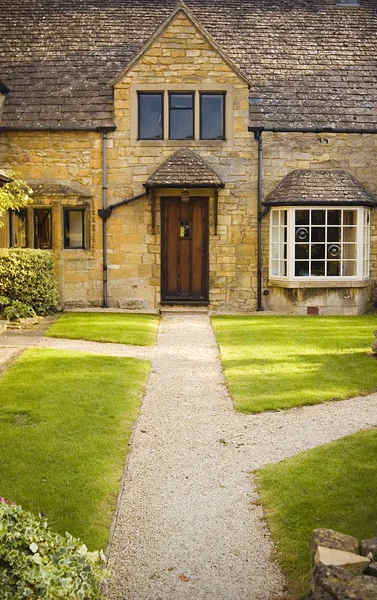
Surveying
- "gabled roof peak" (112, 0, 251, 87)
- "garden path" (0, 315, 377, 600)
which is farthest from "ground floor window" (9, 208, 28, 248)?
"garden path" (0, 315, 377, 600)

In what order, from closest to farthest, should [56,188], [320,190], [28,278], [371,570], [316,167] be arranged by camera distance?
[371,570] → [28,278] → [320,190] → [56,188] → [316,167]

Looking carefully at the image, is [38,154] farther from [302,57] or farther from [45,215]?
[302,57]

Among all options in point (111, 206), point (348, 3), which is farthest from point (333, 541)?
point (348, 3)

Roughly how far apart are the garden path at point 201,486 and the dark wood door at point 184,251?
303 inches

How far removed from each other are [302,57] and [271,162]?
→ 12.5ft

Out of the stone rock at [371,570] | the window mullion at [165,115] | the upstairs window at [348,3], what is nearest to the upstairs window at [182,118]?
the window mullion at [165,115]

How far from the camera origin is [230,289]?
19641mm

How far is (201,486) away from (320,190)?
13.5 meters

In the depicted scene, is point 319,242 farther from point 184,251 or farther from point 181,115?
point 181,115

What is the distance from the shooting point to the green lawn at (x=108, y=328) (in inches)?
579

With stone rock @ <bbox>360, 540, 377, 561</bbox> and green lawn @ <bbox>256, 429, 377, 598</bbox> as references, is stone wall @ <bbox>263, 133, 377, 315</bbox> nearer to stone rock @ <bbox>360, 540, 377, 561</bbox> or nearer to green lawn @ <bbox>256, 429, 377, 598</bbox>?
green lawn @ <bbox>256, 429, 377, 598</bbox>

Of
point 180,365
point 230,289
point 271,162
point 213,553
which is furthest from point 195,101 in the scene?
point 213,553

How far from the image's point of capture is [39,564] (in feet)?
13.4

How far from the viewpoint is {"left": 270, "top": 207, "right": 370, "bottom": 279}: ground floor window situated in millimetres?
19203
